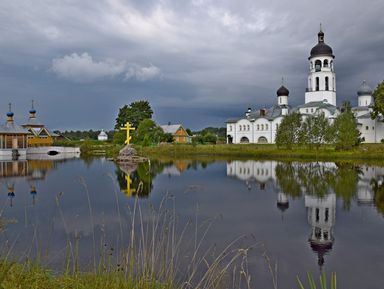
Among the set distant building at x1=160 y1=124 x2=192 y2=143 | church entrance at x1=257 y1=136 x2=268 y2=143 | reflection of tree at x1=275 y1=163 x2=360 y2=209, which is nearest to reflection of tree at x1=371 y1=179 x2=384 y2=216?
reflection of tree at x1=275 y1=163 x2=360 y2=209

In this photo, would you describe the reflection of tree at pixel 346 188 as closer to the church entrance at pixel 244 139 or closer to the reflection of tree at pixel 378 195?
the reflection of tree at pixel 378 195

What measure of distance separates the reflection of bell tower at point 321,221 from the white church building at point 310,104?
46.2m

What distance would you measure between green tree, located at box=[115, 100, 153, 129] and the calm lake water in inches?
2310

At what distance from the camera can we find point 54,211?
10438 millimetres

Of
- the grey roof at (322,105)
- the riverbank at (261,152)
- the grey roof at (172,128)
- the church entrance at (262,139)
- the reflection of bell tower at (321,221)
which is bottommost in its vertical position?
the reflection of bell tower at (321,221)

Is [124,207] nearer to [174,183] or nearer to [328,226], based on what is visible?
[328,226]

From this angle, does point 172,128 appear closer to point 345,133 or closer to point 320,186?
point 345,133

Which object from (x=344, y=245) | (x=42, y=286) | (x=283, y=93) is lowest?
(x=344, y=245)

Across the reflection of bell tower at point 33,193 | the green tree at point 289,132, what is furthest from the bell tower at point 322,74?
the reflection of bell tower at point 33,193

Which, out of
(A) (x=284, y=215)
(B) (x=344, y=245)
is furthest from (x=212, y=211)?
(B) (x=344, y=245)

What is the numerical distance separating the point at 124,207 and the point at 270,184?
913 centimetres

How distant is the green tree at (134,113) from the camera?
75875 mm

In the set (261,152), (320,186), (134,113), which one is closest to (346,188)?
(320,186)

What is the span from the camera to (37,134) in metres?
59.3
